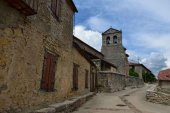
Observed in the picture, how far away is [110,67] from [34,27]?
2391 cm

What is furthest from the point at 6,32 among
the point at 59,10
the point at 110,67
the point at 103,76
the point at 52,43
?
the point at 110,67

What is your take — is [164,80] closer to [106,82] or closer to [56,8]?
[106,82]

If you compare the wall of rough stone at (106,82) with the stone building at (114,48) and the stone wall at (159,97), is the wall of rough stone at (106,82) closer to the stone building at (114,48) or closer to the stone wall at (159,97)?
the stone wall at (159,97)

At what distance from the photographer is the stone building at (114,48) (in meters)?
39.0

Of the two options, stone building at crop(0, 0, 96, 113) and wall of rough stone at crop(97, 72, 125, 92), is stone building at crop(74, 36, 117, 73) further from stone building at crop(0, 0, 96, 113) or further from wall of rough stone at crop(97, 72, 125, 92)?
stone building at crop(0, 0, 96, 113)

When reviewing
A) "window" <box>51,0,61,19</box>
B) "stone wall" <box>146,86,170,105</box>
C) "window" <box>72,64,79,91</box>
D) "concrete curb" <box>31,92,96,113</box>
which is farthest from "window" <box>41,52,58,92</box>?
"stone wall" <box>146,86,170,105</box>

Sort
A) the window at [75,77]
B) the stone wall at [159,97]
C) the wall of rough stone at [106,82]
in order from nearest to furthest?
the window at [75,77] → the stone wall at [159,97] → the wall of rough stone at [106,82]

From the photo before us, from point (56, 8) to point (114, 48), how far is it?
97.9 ft

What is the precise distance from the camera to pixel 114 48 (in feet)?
129

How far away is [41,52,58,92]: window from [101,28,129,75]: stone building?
29.6 metres

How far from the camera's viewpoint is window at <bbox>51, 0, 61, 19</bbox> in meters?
10.0

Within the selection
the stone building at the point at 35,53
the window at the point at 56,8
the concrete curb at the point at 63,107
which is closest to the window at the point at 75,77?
the stone building at the point at 35,53

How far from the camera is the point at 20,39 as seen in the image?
6949 millimetres

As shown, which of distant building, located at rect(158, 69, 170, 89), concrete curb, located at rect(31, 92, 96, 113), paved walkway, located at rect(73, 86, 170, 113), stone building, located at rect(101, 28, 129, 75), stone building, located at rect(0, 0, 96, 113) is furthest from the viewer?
stone building, located at rect(101, 28, 129, 75)
